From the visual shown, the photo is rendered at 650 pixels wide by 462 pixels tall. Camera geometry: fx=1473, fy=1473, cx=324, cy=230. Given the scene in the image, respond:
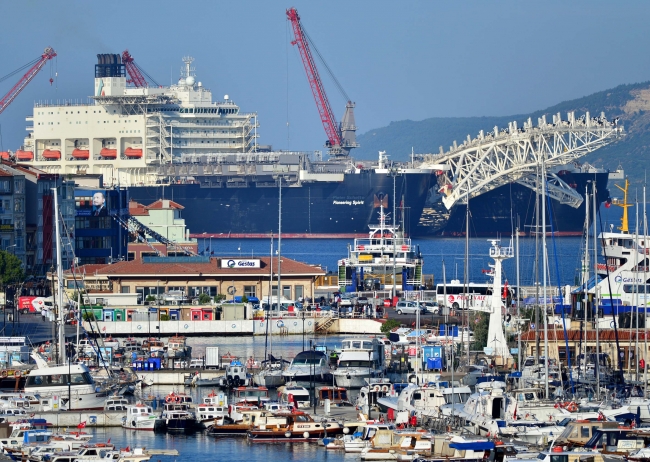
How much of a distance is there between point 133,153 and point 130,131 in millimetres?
2093

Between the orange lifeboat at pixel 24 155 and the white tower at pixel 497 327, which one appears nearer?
the white tower at pixel 497 327

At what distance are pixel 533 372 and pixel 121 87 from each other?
10899cm

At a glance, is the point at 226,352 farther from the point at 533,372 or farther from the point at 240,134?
the point at 240,134

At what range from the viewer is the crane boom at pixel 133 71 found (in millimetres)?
153875

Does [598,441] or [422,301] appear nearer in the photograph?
[598,441]

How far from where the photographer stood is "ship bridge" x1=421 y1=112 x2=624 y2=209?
4540 inches

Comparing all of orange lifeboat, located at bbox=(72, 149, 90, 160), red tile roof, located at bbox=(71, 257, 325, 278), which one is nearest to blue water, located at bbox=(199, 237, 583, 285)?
red tile roof, located at bbox=(71, 257, 325, 278)

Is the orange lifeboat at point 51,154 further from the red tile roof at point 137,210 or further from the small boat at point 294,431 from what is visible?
the small boat at point 294,431

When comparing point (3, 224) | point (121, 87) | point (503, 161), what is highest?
point (121, 87)

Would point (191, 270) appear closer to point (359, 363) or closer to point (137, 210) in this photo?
point (359, 363)

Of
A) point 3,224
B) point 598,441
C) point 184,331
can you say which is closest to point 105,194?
point 3,224

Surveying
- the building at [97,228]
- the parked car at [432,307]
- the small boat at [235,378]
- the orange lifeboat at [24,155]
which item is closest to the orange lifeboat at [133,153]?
the orange lifeboat at [24,155]

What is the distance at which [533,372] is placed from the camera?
31828 mm

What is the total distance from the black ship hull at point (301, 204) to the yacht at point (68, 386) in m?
97.3
